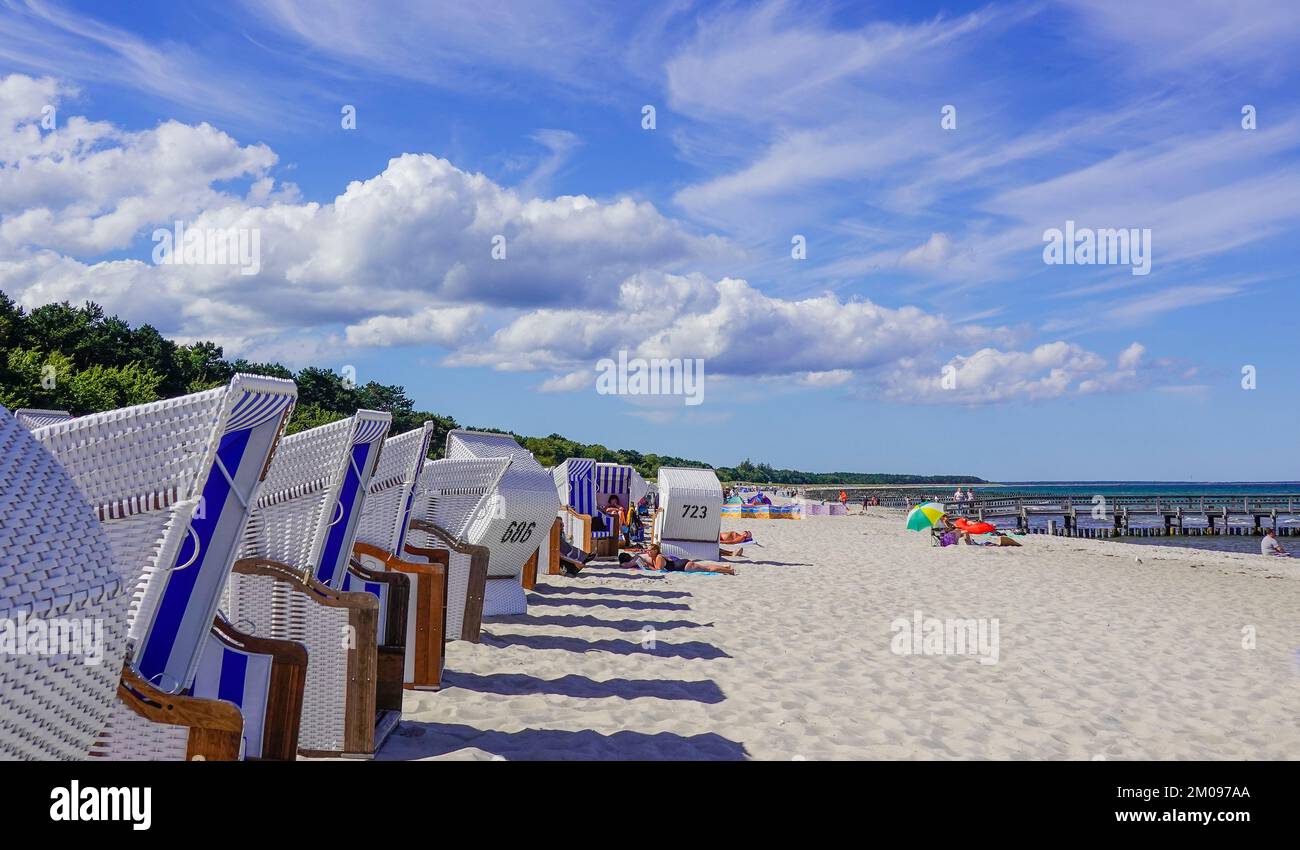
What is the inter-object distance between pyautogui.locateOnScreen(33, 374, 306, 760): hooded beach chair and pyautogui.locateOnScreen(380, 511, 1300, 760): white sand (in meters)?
1.95

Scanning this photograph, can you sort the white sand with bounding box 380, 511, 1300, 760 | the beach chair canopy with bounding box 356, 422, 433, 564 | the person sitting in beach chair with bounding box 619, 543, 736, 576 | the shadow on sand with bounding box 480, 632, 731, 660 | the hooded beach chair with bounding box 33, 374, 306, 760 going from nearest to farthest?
the hooded beach chair with bounding box 33, 374, 306, 760, the white sand with bounding box 380, 511, 1300, 760, the beach chair canopy with bounding box 356, 422, 433, 564, the shadow on sand with bounding box 480, 632, 731, 660, the person sitting in beach chair with bounding box 619, 543, 736, 576

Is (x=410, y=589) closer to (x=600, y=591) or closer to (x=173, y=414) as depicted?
(x=173, y=414)

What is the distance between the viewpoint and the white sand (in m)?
5.84

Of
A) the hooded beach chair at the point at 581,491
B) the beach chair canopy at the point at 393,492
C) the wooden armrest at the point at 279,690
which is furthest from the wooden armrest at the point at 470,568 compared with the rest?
the hooded beach chair at the point at 581,491

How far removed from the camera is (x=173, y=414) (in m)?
2.79

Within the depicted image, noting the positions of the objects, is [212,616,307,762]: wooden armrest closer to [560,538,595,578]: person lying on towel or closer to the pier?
[560,538,595,578]: person lying on towel

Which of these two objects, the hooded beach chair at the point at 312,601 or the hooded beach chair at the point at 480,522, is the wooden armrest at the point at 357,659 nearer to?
the hooded beach chair at the point at 312,601

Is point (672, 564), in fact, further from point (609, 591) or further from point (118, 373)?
point (118, 373)

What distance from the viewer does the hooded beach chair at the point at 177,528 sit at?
8.98ft

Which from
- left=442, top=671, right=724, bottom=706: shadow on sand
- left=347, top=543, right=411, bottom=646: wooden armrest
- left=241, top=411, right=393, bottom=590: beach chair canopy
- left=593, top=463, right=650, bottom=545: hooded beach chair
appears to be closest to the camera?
left=241, top=411, right=393, bottom=590: beach chair canopy

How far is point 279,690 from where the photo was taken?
156 inches

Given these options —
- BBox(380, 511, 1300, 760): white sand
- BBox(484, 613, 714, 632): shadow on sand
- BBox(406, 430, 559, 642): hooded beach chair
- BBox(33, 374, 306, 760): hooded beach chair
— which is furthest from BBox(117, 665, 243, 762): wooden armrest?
BBox(484, 613, 714, 632): shadow on sand

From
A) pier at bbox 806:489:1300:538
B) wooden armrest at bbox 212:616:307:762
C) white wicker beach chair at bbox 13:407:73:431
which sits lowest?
pier at bbox 806:489:1300:538
